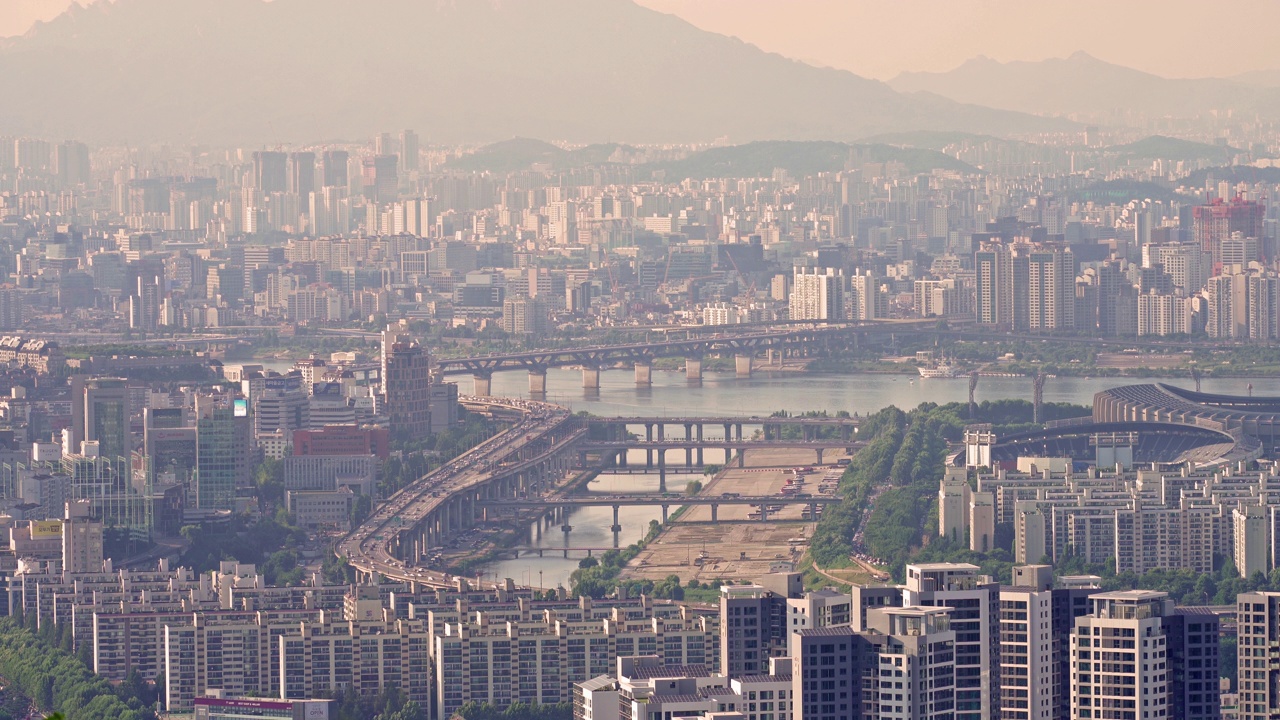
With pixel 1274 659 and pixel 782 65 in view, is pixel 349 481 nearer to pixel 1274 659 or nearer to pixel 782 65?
pixel 1274 659

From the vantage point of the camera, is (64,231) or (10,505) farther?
(64,231)

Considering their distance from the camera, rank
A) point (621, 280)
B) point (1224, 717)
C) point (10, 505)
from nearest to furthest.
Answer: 1. point (1224, 717)
2. point (10, 505)
3. point (621, 280)

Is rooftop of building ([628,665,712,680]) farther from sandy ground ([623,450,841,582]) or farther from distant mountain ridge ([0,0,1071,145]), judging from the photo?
distant mountain ridge ([0,0,1071,145])

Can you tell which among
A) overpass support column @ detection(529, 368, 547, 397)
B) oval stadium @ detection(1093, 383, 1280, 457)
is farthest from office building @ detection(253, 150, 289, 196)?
oval stadium @ detection(1093, 383, 1280, 457)

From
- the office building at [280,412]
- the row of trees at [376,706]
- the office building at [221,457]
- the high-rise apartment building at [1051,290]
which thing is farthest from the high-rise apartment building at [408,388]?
the high-rise apartment building at [1051,290]

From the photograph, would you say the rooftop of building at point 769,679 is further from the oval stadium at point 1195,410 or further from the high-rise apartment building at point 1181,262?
the high-rise apartment building at point 1181,262

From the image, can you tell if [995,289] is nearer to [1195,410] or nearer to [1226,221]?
[1226,221]

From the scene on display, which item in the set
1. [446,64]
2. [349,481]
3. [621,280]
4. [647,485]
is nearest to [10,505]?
[349,481]
